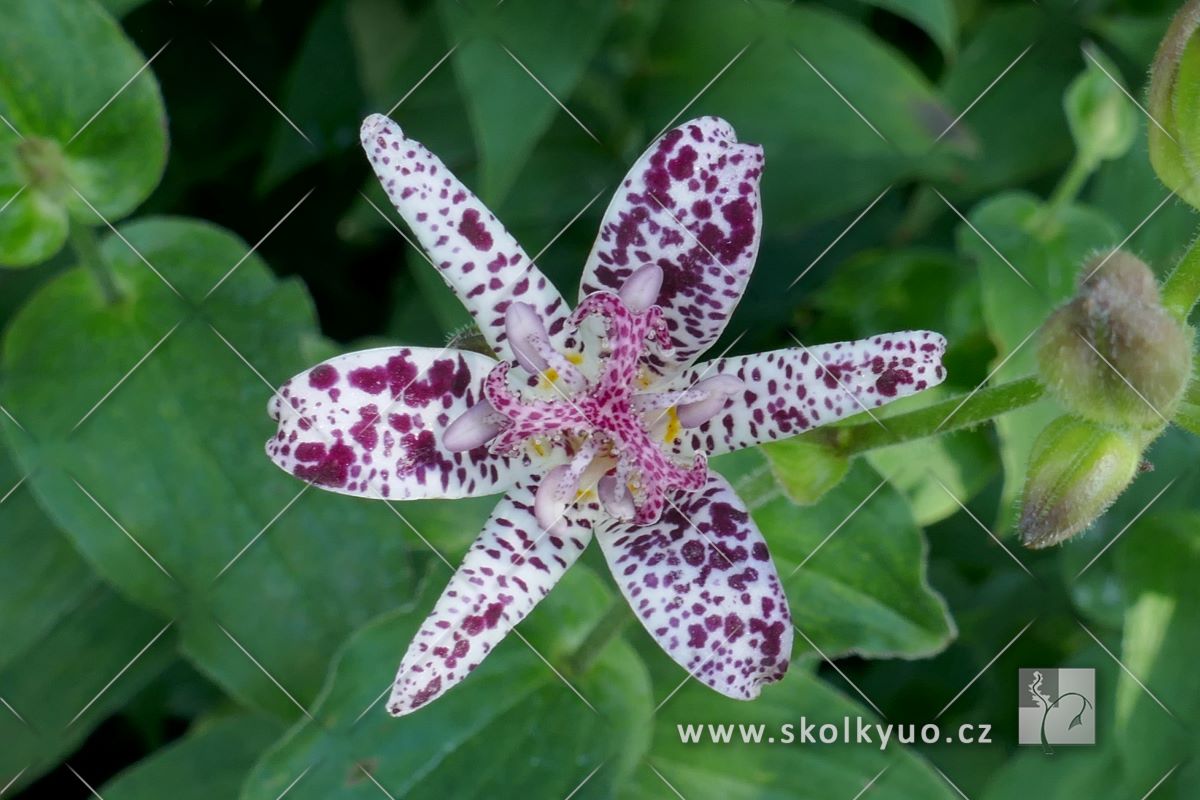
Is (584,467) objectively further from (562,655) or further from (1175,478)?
(1175,478)

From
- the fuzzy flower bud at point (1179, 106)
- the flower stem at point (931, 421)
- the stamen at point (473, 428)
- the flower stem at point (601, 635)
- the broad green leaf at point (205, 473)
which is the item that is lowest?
the broad green leaf at point (205, 473)

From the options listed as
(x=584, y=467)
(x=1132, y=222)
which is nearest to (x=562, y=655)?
(x=584, y=467)

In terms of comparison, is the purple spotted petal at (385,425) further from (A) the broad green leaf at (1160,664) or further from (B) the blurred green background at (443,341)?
(A) the broad green leaf at (1160,664)

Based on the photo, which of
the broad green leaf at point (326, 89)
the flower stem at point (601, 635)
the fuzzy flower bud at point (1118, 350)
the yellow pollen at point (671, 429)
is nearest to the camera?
the fuzzy flower bud at point (1118, 350)

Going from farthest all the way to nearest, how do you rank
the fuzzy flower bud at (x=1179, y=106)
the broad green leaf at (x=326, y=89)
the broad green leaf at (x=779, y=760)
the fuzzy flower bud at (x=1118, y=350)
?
the broad green leaf at (x=326, y=89) < the broad green leaf at (x=779, y=760) < the fuzzy flower bud at (x=1179, y=106) < the fuzzy flower bud at (x=1118, y=350)

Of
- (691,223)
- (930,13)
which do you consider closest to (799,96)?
(930,13)

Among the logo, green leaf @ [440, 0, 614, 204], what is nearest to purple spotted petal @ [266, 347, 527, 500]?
green leaf @ [440, 0, 614, 204]

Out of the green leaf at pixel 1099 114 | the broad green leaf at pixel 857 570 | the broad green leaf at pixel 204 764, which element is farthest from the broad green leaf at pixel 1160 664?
the broad green leaf at pixel 204 764
